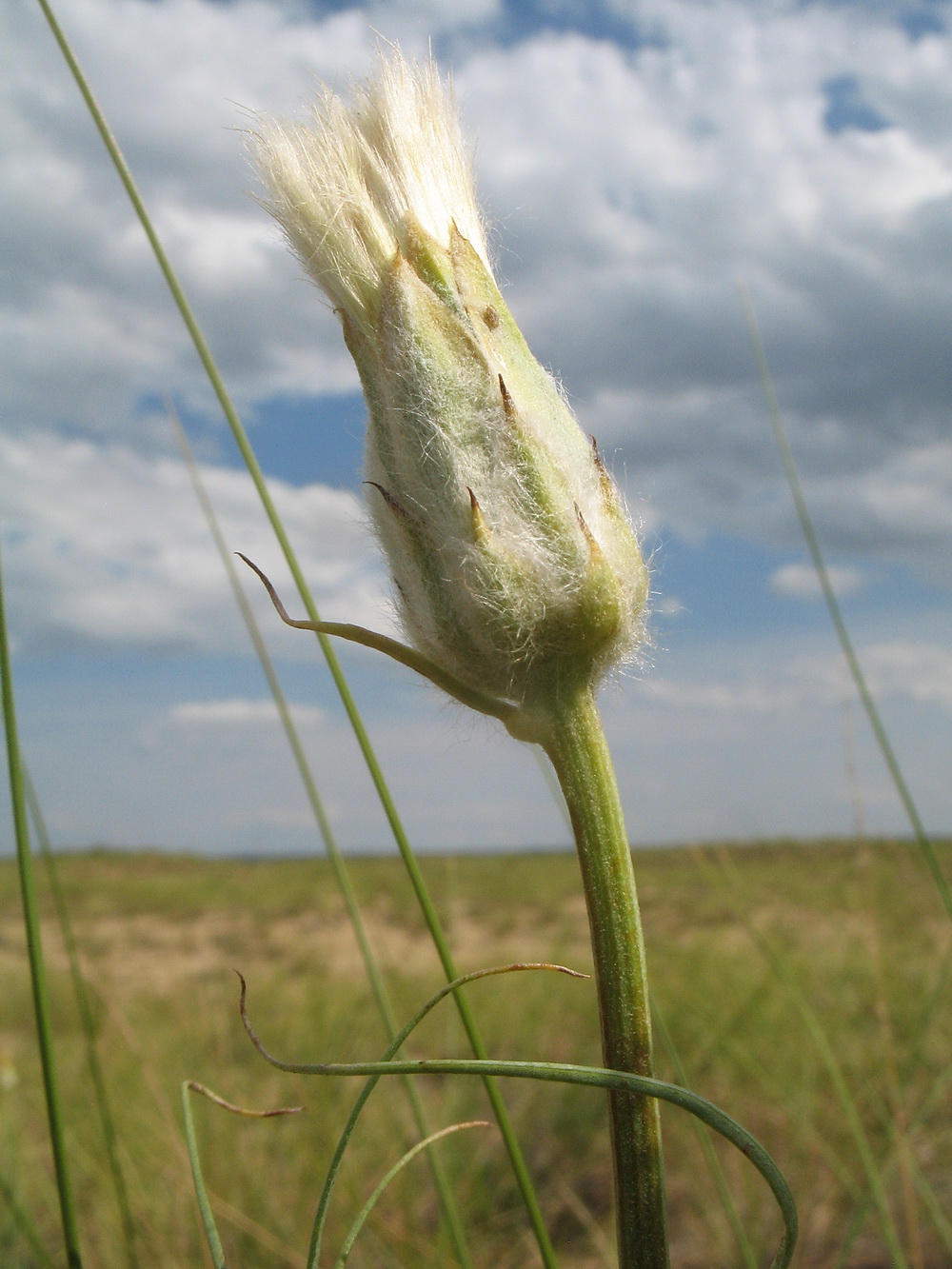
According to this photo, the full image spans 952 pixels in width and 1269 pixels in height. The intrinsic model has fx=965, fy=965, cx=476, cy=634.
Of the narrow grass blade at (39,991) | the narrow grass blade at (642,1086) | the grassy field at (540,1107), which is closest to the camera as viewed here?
the narrow grass blade at (642,1086)

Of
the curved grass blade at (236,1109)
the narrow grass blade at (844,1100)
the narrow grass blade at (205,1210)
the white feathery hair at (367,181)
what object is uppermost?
the white feathery hair at (367,181)

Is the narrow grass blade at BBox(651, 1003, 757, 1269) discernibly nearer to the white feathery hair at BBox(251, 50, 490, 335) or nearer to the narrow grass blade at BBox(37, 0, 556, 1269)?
the narrow grass blade at BBox(37, 0, 556, 1269)

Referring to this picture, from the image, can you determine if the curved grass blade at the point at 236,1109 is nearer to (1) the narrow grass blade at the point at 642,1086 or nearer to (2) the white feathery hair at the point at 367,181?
(1) the narrow grass blade at the point at 642,1086

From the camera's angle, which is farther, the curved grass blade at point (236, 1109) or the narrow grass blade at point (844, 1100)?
the narrow grass blade at point (844, 1100)

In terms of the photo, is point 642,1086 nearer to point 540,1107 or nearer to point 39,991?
point 39,991

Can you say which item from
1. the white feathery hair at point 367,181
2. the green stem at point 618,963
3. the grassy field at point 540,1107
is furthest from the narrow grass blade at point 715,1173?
the white feathery hair at point 367,181

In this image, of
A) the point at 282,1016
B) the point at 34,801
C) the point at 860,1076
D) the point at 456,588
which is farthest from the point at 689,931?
the point at 456,588
